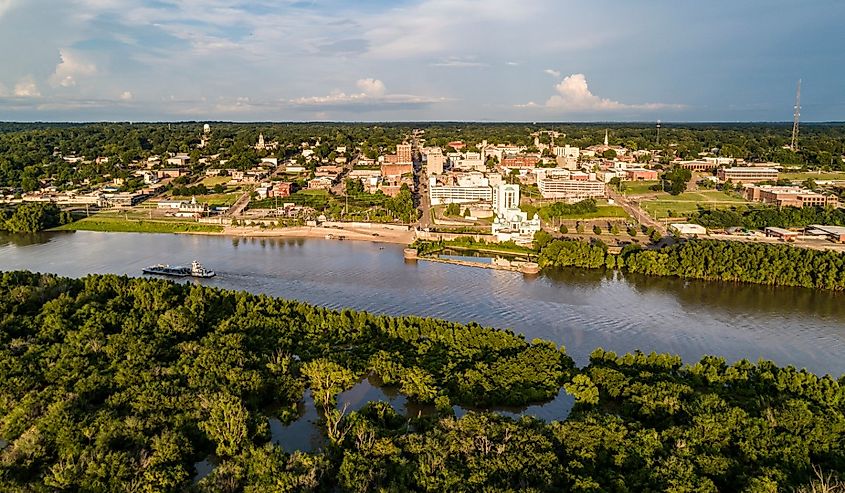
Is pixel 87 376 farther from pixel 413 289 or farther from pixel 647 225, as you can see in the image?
pixel 647 225

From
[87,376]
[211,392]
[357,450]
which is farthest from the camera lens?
[87,376]

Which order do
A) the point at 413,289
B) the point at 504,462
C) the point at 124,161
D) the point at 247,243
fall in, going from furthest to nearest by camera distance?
1. the point at 124,161
2. the point at 247,243
3. the point at 413,289
4. the point at 504,462

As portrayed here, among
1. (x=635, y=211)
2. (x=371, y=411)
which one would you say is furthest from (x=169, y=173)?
(x=371, y=411)

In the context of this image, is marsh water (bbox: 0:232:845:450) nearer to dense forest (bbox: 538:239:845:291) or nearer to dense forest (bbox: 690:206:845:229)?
dense forest (bbox: 538:239:845:291)

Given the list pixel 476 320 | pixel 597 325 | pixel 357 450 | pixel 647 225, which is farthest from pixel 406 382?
pixel 647 225

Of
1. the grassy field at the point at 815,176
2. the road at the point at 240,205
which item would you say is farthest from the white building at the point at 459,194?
the grassy field at the point at 815,176

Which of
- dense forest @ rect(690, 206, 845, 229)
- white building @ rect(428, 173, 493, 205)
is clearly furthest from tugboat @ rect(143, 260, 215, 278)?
dense forest @ rect(690, 206, 845, 229)

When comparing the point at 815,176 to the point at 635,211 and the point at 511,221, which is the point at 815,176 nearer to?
the point at 635,211
